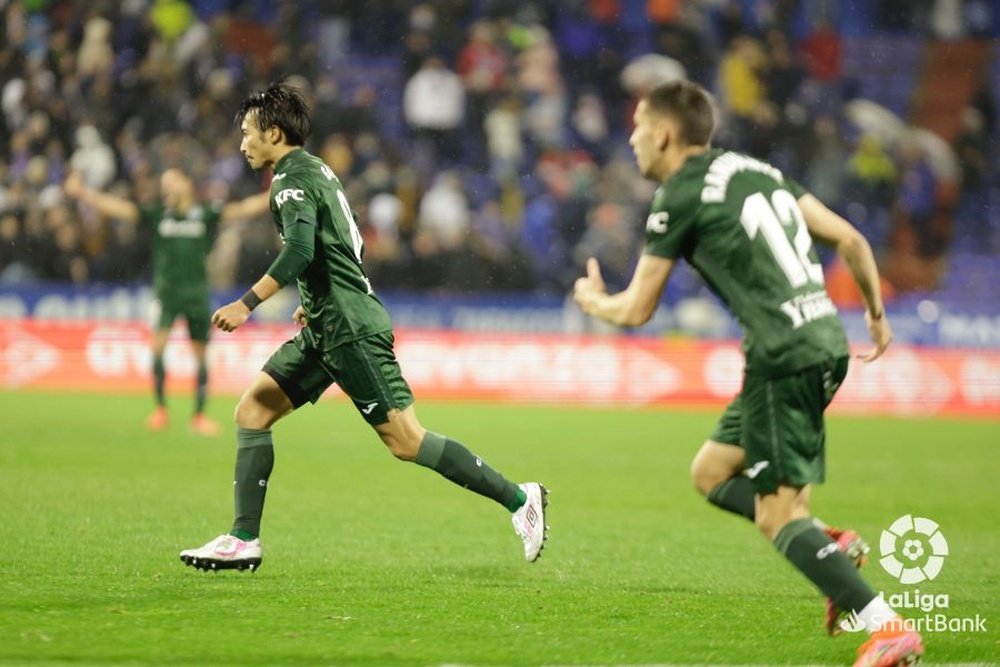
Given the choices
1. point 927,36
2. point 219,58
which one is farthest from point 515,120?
point 927,36

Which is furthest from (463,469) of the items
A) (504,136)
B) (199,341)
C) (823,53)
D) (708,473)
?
(823,53)

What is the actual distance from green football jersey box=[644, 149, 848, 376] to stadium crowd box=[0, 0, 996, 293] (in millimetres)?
15580

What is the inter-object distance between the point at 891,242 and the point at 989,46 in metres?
5.97

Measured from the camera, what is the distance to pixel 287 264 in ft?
23.2

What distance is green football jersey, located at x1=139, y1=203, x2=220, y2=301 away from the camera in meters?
15.3

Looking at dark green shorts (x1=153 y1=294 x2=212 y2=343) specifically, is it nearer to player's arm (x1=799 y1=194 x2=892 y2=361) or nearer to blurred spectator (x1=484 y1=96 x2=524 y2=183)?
blurred spectator (x1=484 y1=96 x2=524 y2=183)

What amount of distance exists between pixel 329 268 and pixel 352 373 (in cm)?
54

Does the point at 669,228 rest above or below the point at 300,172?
below

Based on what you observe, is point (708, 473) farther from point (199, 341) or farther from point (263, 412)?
point (199, 341)

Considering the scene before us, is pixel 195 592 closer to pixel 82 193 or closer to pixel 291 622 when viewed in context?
pixel 291 622

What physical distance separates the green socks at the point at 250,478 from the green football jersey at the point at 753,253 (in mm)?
2944

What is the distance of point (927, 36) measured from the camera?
89.1 ft

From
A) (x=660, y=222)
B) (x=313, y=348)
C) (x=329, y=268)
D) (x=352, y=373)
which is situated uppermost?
(x=660, y=222)

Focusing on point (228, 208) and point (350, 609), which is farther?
point (228, 208)
